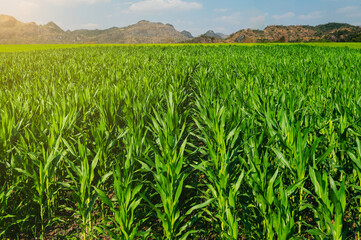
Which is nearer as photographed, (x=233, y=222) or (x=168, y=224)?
(x=233, y=222)

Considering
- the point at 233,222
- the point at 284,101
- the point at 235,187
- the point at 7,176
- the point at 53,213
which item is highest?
the point at 284,101

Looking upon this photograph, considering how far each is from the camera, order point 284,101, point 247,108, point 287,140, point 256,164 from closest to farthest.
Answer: point 256,164, point 287,140, point 284,101, point 247,108

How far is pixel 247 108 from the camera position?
13.2ft

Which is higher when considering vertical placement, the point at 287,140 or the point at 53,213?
the point at 287,140

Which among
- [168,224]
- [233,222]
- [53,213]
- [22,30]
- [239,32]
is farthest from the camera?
[22,30]

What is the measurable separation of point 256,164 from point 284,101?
1835mm

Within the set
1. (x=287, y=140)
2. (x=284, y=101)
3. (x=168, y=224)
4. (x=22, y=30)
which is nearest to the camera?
(x=168, y=224)

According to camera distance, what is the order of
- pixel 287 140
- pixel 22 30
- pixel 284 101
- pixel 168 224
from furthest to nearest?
pixel 22 30
pixel 284 101
pixel 287 140
pixel 168 224

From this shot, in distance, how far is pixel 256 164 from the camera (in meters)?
2.19

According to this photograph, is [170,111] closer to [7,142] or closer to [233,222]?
[233,222]

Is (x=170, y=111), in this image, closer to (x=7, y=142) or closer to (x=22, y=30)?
(x=7, y=142)

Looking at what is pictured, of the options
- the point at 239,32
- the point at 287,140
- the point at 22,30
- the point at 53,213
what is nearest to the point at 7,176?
the point at 53,213

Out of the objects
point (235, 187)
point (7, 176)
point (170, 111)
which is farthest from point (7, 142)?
point (235, 187)

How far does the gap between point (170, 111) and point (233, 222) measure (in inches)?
66.7
